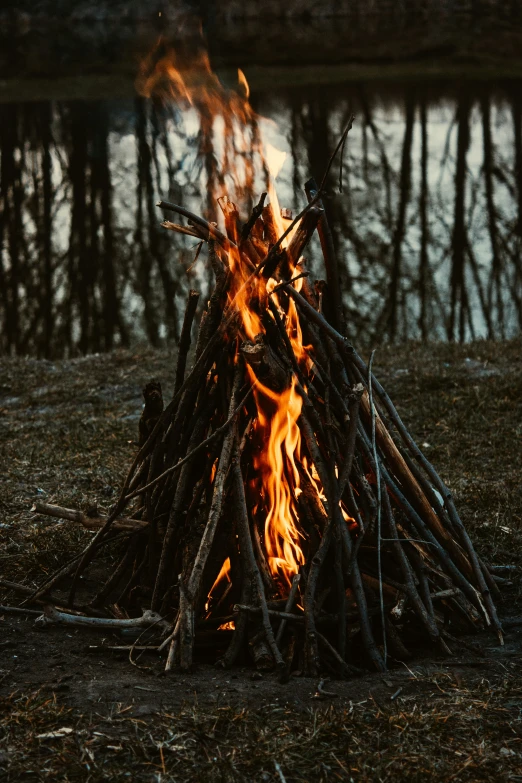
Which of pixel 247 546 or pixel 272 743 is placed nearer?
pixel 272 743

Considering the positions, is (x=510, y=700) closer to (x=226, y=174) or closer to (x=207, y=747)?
(x=207, y=747)

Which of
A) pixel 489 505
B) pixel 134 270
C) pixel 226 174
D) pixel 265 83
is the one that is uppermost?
pixel 265 83

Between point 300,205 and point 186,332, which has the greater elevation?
point 300,205

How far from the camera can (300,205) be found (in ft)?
65.6

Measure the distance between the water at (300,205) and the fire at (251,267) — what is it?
6.79 m

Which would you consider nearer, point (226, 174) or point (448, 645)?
point (448, 645)

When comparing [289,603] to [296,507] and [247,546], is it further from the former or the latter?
[296,507]

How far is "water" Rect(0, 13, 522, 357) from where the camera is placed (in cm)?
1589

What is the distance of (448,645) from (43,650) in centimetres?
174

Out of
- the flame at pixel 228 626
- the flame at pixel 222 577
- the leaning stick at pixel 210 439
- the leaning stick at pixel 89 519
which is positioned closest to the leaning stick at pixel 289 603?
the flame at pixel 228 626

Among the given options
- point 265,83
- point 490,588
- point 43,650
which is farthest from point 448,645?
point 265,83

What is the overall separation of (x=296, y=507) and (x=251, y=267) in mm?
1120

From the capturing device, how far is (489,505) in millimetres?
6109

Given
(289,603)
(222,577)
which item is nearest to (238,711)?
(289,603)
